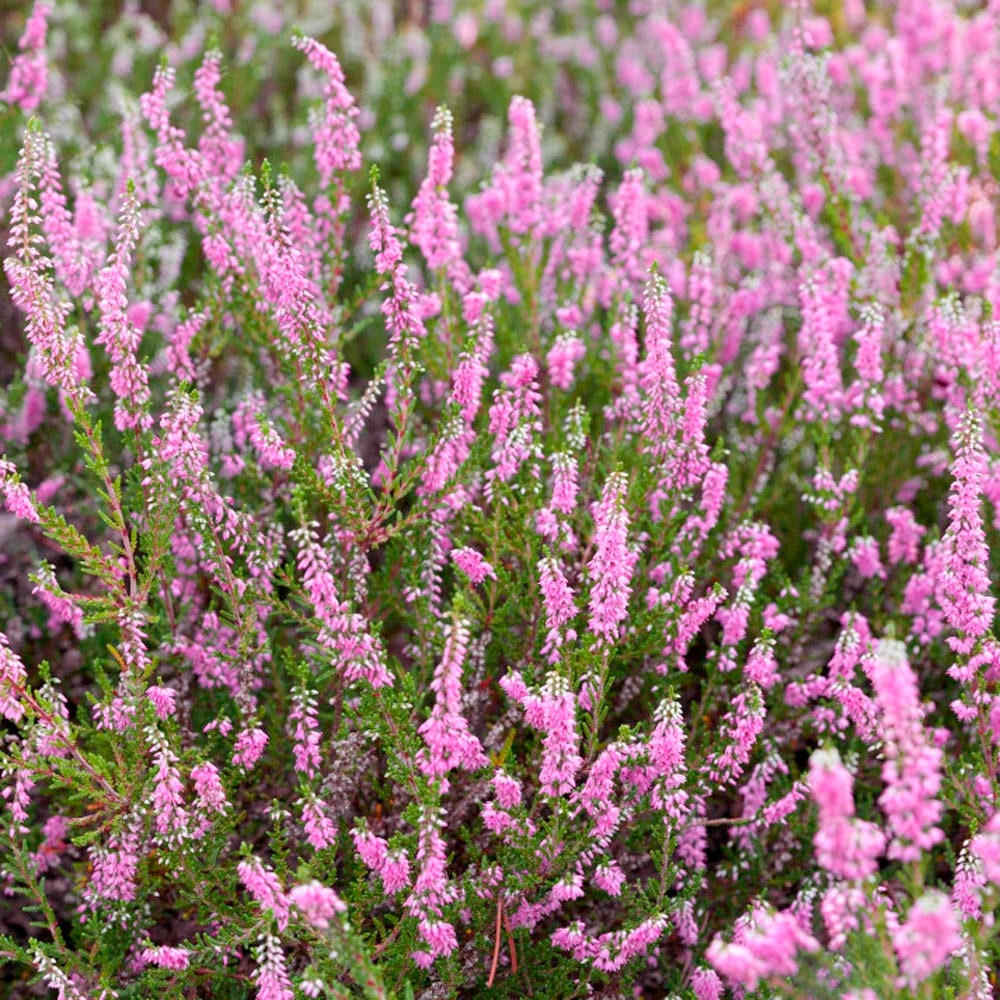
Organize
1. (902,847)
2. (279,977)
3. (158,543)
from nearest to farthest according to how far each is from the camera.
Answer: (902,847) → (279,977) → (158,543)

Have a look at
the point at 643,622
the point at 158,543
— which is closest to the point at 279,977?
the point at 158,543

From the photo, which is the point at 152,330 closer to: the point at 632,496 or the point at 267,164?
the point at 267,164

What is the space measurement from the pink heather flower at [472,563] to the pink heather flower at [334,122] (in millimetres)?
1655

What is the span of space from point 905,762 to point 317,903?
1296 mm

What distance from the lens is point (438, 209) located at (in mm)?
4332

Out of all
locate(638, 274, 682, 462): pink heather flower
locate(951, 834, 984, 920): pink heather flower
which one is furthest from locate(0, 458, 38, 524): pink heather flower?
locate(951, 834, 984, 920): pink heather flower

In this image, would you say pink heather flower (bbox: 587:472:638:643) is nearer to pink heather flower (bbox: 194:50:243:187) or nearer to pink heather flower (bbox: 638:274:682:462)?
pink heather flower (bbox: 638:274:682:462)

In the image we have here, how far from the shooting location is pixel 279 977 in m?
2.99

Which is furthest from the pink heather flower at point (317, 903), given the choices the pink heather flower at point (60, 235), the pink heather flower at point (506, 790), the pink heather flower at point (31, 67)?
the pink heather flower at point (31, 67)

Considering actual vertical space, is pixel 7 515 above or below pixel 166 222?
below

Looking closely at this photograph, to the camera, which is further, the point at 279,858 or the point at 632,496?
the point at 632,496

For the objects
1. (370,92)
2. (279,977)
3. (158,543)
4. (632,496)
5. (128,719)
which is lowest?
(279,977)

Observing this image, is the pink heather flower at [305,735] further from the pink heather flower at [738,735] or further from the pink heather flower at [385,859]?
the pink heather flower at [738,735]

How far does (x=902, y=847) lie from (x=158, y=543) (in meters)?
2.18
